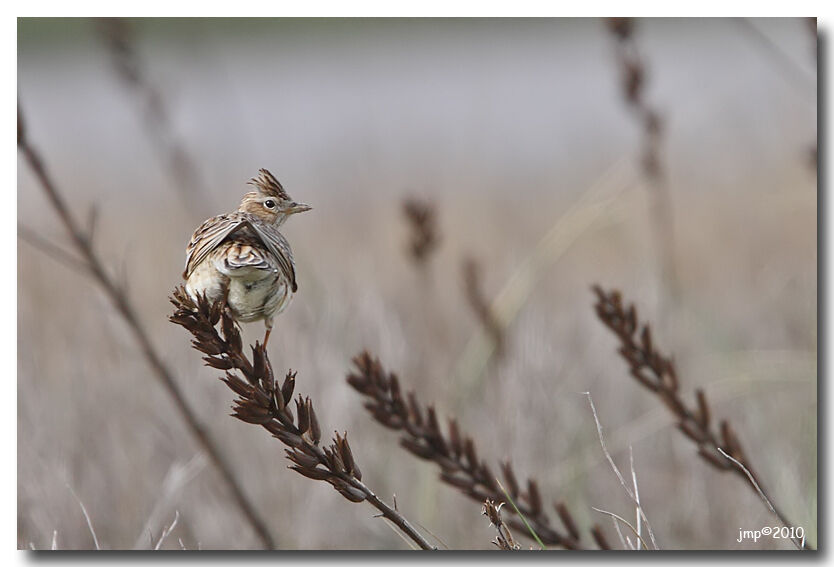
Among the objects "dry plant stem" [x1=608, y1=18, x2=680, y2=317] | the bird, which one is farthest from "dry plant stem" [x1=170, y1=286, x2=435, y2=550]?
"dry plant stem" [x1=608, y1=18, x2=680, y2=317]

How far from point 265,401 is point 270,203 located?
291 mm

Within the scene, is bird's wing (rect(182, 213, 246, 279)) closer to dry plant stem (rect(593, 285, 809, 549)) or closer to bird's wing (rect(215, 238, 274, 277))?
bird's wing (rect(215, 238, 274, 277))

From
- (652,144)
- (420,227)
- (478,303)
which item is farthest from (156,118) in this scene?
(652,144)

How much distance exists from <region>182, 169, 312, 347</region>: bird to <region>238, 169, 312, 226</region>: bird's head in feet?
0.16

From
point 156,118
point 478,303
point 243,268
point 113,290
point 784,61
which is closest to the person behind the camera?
point 243,268

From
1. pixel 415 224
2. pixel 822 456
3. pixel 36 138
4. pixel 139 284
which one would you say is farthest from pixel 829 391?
pixel 36 138

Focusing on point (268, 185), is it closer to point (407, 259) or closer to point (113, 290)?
point (113, 290)

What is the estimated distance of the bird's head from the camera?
47.8 inches

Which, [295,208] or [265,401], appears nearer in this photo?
[265,401]

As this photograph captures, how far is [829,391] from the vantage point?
81.7 inches

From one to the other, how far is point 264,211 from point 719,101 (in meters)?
1.73

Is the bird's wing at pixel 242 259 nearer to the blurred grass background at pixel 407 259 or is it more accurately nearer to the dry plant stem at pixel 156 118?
the blurred grass background at pixel 407 259

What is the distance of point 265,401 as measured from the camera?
41.3 inches

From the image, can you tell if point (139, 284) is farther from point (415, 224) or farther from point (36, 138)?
point (415, 224)
